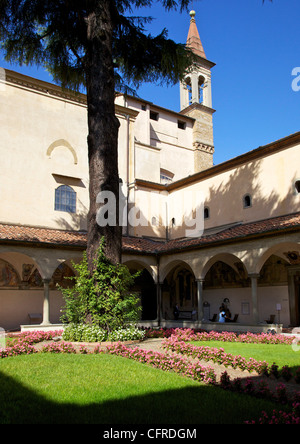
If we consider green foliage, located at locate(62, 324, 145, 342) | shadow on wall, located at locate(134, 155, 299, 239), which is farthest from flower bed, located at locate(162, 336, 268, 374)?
shadow on wall, located at locate(134, 155, 299, 239)

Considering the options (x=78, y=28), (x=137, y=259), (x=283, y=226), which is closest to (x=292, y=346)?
(x=283, y=226)

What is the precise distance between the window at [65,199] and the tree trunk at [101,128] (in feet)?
28.8

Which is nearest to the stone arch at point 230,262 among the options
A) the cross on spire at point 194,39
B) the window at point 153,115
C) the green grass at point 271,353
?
the green grass at point 271,353

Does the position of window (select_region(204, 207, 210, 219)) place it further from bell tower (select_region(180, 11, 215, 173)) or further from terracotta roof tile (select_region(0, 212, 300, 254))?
bell tower (select_region(180, 11, 215, 173))

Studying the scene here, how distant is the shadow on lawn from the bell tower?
24567 millimetres

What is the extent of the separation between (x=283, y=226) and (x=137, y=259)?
299 inches

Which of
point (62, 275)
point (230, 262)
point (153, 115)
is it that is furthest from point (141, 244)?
point (153, 115)

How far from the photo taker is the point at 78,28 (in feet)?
44.1

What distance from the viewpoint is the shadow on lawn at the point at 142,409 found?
4492mm

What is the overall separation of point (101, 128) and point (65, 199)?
9348mm

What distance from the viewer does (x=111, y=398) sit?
535cm

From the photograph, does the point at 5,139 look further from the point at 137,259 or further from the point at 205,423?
the point at 205,423

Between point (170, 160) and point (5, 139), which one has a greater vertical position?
point (170, 160)

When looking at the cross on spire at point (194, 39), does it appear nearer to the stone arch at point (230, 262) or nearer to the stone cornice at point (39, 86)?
the stone cornice at point (39, 86)
